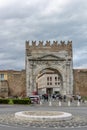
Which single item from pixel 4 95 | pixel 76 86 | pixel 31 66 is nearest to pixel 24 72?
pixel 31 66

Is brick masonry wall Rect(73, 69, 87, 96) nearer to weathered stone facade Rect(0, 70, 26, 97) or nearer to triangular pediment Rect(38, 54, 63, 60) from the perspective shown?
triangular pediment Rect(38, 54, 63, 60)

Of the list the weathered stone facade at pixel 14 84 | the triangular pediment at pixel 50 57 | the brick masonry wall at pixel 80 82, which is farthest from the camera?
the brick masonry wall at pixel 80 82

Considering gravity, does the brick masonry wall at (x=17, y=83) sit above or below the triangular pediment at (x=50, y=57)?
below

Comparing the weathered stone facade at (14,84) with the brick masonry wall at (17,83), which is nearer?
the weathered stone facade at (14,84)

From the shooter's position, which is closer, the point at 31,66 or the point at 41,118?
the point at 41,118

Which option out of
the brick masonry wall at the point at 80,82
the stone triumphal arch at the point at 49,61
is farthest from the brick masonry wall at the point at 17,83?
the brick masonry wall at the point at 80,82

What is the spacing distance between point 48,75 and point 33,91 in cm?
4271

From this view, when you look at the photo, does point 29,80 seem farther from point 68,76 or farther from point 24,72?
point 68,76

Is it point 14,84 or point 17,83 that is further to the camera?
point 14,84

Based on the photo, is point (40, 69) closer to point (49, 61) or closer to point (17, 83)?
point (49, 61)

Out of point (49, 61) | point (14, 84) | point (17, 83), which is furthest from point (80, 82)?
point (14, 84)

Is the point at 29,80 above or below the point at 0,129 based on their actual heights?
above

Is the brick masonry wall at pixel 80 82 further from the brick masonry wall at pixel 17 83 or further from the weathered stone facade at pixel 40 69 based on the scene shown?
the brick masonry wall at pixel 17 83

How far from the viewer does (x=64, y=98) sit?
52.2 meters
